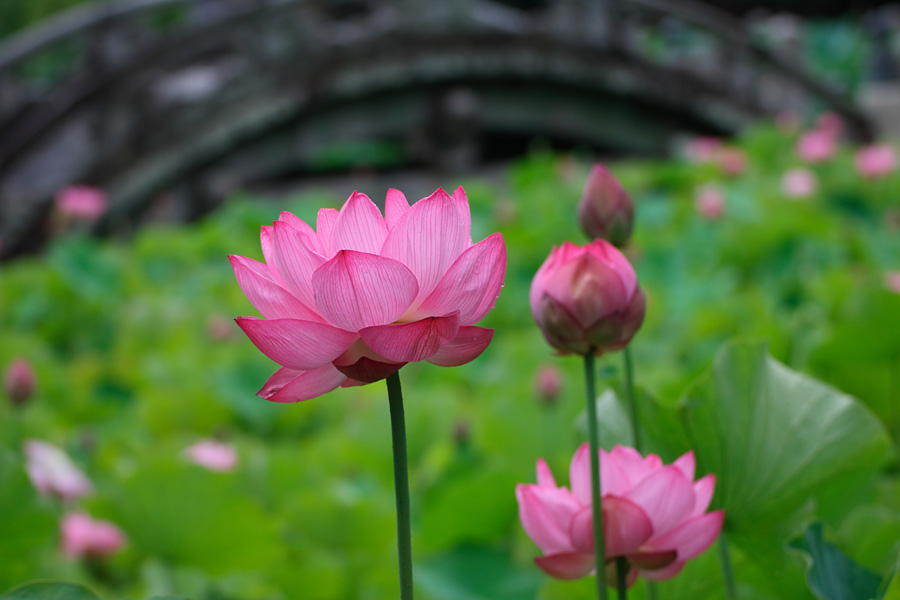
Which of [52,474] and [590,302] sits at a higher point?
[52,474]

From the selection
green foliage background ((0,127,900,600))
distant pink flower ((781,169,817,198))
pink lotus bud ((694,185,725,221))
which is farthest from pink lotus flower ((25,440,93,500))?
distant pink flower ((781,169,817,198))

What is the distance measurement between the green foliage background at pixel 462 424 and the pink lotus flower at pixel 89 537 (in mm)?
14

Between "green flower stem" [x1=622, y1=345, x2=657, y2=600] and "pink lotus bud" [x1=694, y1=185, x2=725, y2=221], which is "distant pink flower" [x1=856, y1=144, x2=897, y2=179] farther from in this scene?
"green flower stem" [x1=622, y1=345, x2=657, y2=600]

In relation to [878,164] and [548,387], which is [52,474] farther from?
[878,164]

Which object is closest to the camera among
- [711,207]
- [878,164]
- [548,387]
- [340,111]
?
[548,387]

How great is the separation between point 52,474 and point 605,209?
68cm

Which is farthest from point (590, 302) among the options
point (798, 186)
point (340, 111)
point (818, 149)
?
point (340, 111)

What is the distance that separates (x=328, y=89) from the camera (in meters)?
4.12

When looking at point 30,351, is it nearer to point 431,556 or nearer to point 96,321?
point 96,321

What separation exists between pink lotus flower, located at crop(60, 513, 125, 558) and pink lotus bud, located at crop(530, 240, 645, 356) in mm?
649

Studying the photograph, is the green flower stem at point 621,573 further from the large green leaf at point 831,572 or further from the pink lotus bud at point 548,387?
the pink lotus bud at point 548,387

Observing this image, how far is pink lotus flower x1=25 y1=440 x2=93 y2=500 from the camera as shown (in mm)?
852

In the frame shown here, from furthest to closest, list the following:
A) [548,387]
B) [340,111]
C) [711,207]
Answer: [340,111]
[711,207]
[548,387]

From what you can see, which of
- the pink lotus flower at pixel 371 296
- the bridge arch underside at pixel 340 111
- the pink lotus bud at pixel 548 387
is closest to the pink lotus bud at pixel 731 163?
the bridge arch underside at pixel 340 111
